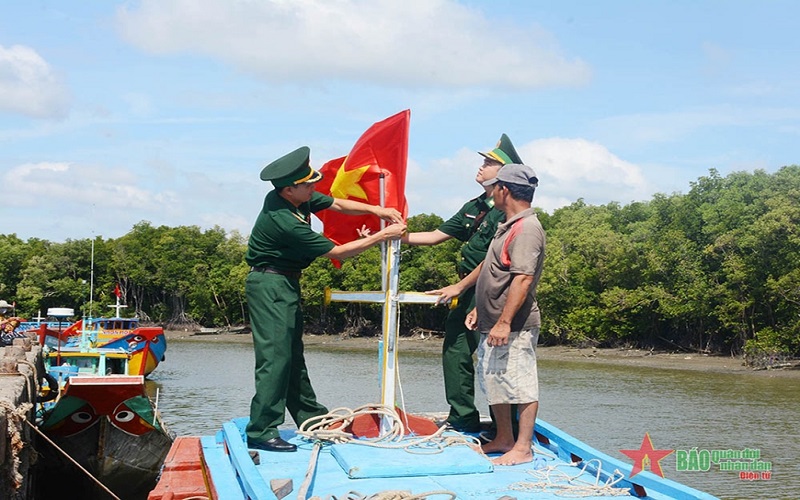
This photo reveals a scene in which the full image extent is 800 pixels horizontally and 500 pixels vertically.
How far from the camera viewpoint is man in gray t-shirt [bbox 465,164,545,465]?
537 cm

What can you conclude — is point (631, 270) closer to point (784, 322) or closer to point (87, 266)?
point (784, 322)

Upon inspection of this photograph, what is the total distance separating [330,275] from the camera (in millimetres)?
65812

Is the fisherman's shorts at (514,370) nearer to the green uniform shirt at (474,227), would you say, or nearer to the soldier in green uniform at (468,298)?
the soldier in green uniform at (468,298)

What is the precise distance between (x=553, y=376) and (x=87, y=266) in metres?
54.0

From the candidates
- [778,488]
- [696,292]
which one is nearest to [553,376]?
[696,292]

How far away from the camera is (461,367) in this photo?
21.9 ft

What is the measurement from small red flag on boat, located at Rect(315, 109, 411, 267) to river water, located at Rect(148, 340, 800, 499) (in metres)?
10.0

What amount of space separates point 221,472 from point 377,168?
2903mm

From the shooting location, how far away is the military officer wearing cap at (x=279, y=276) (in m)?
5.71

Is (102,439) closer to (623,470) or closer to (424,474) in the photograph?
(424,474)

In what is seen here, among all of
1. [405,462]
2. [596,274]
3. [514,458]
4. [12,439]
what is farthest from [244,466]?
[596,274]

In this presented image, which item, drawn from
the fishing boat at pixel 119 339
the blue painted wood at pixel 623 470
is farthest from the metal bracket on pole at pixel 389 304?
the fishing boat at pixel 119 339

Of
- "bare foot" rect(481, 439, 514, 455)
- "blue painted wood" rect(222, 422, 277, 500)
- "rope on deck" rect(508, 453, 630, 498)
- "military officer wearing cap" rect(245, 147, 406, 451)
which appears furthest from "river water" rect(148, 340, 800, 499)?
"blue painted wood" rect(222, 422, 277, 500)

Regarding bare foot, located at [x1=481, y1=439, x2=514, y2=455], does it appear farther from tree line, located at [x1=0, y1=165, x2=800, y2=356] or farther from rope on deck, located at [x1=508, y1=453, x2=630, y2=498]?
tree line, located at [x1=0, y1=165, x2=800, y2=356]
